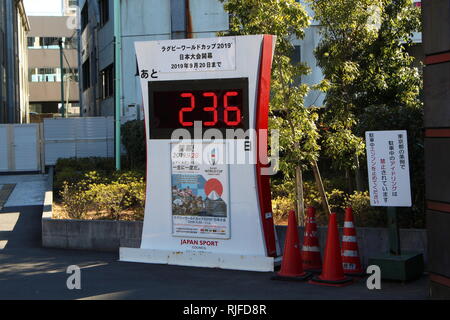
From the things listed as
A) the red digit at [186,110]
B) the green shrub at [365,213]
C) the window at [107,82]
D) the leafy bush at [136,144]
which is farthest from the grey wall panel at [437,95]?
the window at [107,82]

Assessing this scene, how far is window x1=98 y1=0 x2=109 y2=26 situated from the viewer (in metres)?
33.9

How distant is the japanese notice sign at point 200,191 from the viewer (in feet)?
32.4

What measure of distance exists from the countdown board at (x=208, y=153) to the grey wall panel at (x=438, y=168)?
2.69m

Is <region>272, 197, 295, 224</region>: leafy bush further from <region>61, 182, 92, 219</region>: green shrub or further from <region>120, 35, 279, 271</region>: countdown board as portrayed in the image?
<region>61, 182, 92, 219</region>: green shrub


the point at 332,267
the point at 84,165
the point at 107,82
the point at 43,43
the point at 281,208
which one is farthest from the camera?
the point at 43,43

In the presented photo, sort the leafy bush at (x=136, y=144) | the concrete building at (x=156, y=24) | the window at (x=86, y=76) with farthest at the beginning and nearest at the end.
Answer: the window at (x=86, y=76) → the concrete building at (x=156, y=24) → the leafy bush at (x=136, y=144)

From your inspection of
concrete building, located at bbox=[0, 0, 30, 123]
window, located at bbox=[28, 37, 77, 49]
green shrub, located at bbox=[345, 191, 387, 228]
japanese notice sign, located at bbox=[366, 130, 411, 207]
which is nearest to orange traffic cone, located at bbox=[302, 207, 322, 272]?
japanese notice sign, located at bbox=[366, 130, 411, 207]

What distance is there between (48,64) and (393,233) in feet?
281

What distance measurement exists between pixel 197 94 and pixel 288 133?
7.52 ft

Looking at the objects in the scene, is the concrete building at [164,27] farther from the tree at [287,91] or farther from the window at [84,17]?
the window at [84,17]

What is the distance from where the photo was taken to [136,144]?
962 inches

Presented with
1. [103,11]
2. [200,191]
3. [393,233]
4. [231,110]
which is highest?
[103,11]

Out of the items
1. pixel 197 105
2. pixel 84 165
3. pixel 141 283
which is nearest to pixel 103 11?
pixel 84 165

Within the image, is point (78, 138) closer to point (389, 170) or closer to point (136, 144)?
→ point (136, 144)
